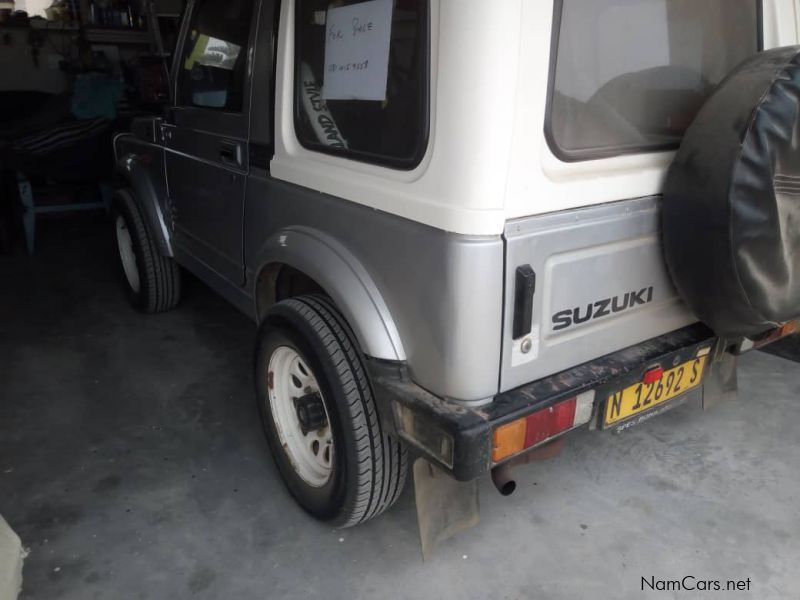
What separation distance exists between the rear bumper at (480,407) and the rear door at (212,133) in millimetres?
1120

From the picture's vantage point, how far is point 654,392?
1924 mm

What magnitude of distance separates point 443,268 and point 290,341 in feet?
2.36

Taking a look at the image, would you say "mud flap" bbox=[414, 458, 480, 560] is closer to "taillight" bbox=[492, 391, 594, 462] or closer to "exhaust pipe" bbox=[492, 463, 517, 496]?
"exhaust pipe" bbox=[492, 463, 517, 496]

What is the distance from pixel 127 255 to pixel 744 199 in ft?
11.8

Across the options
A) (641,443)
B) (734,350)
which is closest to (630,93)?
(734,350)

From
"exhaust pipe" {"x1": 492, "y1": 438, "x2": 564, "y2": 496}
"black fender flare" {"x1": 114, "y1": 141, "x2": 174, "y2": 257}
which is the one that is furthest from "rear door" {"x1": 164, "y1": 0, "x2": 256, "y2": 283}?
"exhaust pipe" {"x1": 492, "y1": 438, "x2": 564, "y2": 496}

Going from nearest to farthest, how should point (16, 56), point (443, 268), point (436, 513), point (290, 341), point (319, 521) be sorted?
point (443, 268) < point (436, 513) < point (290, 341) < point (319, 521) < point (16, 56)

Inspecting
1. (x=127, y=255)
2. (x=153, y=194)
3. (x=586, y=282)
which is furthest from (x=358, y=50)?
(x=127, y=255)

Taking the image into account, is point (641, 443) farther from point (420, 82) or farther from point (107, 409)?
point (107, 409)

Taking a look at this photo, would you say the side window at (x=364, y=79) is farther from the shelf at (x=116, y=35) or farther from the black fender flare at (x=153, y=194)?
the shelf at (x=116, y=35)

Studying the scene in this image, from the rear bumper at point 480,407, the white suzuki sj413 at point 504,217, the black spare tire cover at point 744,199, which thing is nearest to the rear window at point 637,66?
the white suzuki sj413 at point 504,217

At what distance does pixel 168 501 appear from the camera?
232 centimetres

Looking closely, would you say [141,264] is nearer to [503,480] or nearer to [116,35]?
[503,480]

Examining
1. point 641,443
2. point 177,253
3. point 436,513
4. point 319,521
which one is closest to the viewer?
point 436,513
